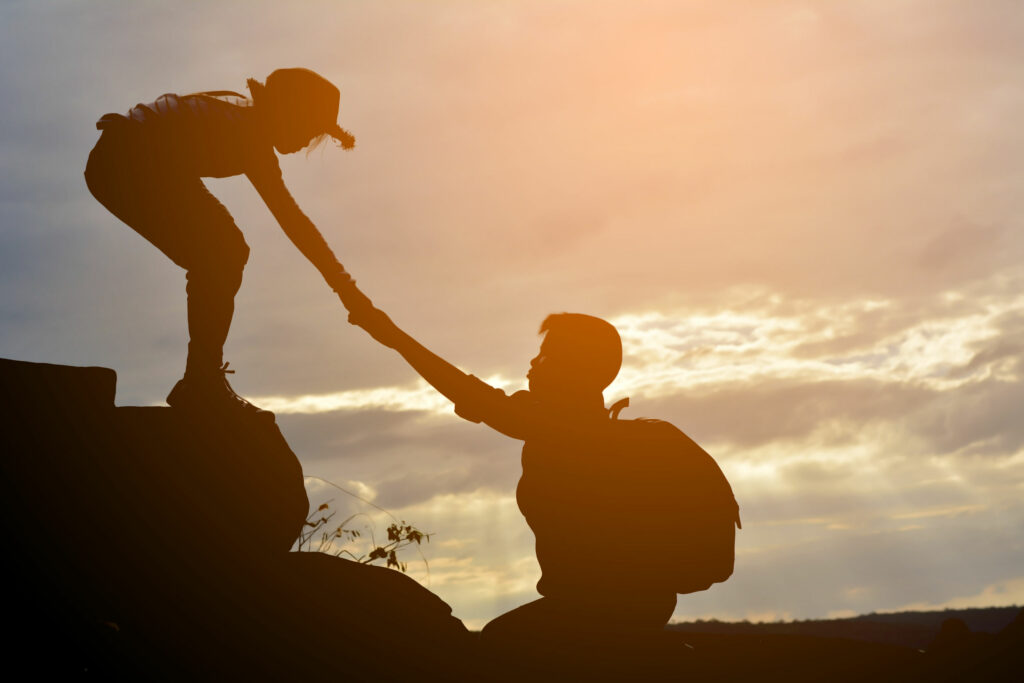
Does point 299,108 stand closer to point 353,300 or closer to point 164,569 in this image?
point 353,300

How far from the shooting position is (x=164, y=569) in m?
6.95

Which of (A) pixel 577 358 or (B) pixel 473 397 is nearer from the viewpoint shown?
(B) pixel 473 397

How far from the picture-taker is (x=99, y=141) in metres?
8.07

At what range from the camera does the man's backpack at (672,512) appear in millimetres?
6536

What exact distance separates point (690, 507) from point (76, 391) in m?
4.71

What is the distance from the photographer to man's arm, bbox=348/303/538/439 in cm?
636

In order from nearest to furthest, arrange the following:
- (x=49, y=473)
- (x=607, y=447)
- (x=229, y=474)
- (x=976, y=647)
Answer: (x=607, y=447) < (x=49, y=473) < (x=976, y=647) < (x=229, y=474)

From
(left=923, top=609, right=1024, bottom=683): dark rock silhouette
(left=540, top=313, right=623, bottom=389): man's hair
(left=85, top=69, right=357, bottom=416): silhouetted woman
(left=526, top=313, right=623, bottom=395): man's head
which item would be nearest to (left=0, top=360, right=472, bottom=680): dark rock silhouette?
(left=85, top=69, right=357, bottom=416): silhouetted woman

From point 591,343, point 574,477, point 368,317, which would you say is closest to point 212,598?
point 368,317

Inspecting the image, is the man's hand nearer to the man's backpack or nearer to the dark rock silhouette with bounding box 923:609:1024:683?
the man's backpack

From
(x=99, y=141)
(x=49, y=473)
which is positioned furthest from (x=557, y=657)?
(x=99, y=141)

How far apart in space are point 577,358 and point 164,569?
10.8 feet

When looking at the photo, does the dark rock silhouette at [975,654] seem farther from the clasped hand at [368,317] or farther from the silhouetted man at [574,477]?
the clasped hand at [368,317]

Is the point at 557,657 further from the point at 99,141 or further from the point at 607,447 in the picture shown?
the point at 99,141
